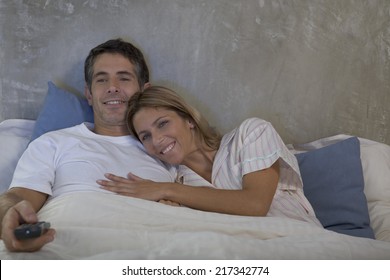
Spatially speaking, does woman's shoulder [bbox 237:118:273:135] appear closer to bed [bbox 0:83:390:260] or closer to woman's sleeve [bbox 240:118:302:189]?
woman's sleeve [bbox 240:118:302:189]

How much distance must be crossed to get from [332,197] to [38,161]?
84 centimetres

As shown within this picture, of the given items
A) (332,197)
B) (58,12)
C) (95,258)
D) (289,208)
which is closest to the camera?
(95,258)

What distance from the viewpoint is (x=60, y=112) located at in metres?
1.66

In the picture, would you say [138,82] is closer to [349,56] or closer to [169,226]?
[169,226]

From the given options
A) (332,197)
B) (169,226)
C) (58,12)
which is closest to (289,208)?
(332,197)

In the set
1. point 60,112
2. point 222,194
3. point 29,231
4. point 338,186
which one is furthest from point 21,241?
point 338,186

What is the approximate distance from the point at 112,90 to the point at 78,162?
24 cm

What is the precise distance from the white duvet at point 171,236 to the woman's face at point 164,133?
0.82 feet

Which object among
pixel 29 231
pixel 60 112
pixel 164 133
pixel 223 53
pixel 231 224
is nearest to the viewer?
pixel 29 231

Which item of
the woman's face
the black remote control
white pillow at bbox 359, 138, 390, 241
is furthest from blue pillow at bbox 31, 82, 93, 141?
white pillow at bbox 359, 138, 390, 241

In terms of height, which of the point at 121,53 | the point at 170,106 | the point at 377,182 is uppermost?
the point at 121,53

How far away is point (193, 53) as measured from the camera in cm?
189

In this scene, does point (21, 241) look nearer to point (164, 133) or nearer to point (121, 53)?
point (164, 133)

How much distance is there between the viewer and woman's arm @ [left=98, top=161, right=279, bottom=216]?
4.27 feet
